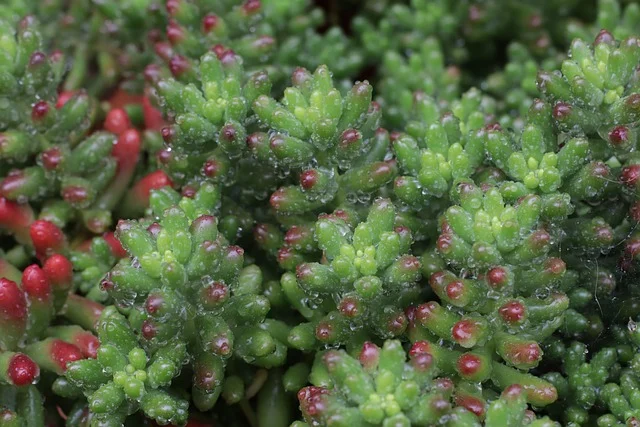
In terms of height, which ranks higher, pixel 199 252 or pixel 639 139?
pixel 639 139

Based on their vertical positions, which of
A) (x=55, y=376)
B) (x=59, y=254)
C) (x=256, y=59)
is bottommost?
(x=55, y=376)

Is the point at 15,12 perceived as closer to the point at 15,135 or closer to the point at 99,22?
the point at 99,22

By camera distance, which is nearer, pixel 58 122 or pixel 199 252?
pixel 199 252

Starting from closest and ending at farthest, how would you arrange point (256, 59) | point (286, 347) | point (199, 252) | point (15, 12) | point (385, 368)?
point (385, 368) < point (199, 252) < point (286, 347) < point (256, 59) < point (15, 12)

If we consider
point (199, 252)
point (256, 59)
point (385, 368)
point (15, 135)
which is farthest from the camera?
point (256, 59)

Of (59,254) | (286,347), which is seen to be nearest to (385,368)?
(286,347)

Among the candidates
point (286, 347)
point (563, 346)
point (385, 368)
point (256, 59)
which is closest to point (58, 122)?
point (256, 59)
